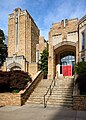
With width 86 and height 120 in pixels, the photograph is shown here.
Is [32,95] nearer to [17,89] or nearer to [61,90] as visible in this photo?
[17,89]

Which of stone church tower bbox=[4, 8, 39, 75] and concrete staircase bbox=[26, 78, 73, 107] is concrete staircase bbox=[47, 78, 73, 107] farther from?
stone church tower bbox=[4, 8, 39, 75]

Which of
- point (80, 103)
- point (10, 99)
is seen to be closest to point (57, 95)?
point (80, 103)

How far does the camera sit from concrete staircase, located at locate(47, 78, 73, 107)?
13.8m

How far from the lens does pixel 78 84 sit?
14.4 m

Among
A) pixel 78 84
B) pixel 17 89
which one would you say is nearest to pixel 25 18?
pixel 17 89

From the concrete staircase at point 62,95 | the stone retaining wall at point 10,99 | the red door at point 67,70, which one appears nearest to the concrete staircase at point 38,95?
the concrete staircase at point 62,95

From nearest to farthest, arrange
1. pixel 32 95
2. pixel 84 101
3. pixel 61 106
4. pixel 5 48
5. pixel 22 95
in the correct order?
pixel 84 101
pixel 61 106
pixel 22 95
pixel 32 95
pixel 5 48

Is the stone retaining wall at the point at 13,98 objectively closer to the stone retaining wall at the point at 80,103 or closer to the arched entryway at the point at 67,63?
the stone retaining wall at the point at 80,103

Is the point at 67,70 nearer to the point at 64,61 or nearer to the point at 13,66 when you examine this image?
the point at 64,61

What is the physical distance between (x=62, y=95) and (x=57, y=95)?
0.45m

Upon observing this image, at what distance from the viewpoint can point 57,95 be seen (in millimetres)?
15219

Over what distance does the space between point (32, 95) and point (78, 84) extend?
4.28 m

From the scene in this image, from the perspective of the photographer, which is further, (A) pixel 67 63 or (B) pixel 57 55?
(B) pixel 57 55

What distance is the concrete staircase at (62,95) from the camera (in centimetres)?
1375
